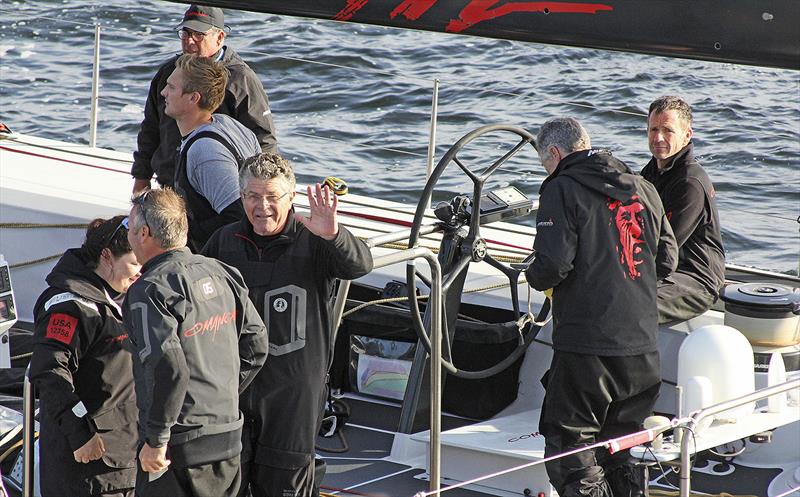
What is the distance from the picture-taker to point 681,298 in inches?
152

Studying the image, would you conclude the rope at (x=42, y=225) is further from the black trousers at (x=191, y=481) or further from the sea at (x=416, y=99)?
the sea at (x=416, y=99)

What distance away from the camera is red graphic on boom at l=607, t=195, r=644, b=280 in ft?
10.9

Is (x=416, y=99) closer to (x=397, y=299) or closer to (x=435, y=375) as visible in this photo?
(x=397, y=299)

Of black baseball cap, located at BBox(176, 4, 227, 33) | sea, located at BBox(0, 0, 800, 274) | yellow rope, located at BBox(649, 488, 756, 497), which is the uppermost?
black baseball cap, located at BBox(176, 4, 227, 33)

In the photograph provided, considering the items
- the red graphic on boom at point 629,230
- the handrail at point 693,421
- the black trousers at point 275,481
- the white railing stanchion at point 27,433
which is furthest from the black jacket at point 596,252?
the white railing stanchion at point 27,433

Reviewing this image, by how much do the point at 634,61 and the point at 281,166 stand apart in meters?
9.46

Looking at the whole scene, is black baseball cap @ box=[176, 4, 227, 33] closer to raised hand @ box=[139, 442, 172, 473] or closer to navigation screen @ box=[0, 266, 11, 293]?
navigation screen @ box=[0, 266, 11, 293]

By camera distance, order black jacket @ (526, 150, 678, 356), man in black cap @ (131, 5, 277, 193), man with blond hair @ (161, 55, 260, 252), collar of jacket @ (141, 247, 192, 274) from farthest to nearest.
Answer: man in black cap @ (131, 5, 277, 193) < man with blond hair @ (161, 55, 260, 252) < black jacket @ (526, 150, 678, 356) < collar of jacket @ (141, 247, 192, 274)

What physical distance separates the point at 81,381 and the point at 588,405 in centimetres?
139

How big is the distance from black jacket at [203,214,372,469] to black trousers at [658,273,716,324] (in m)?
1.27

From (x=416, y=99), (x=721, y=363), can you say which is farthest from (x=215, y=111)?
(x=416, y=99)

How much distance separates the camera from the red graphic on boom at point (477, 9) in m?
2.13

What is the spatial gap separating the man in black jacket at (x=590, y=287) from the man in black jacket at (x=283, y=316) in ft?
2.07

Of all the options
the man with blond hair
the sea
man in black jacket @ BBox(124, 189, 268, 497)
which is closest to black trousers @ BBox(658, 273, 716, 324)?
the man with blond hair
